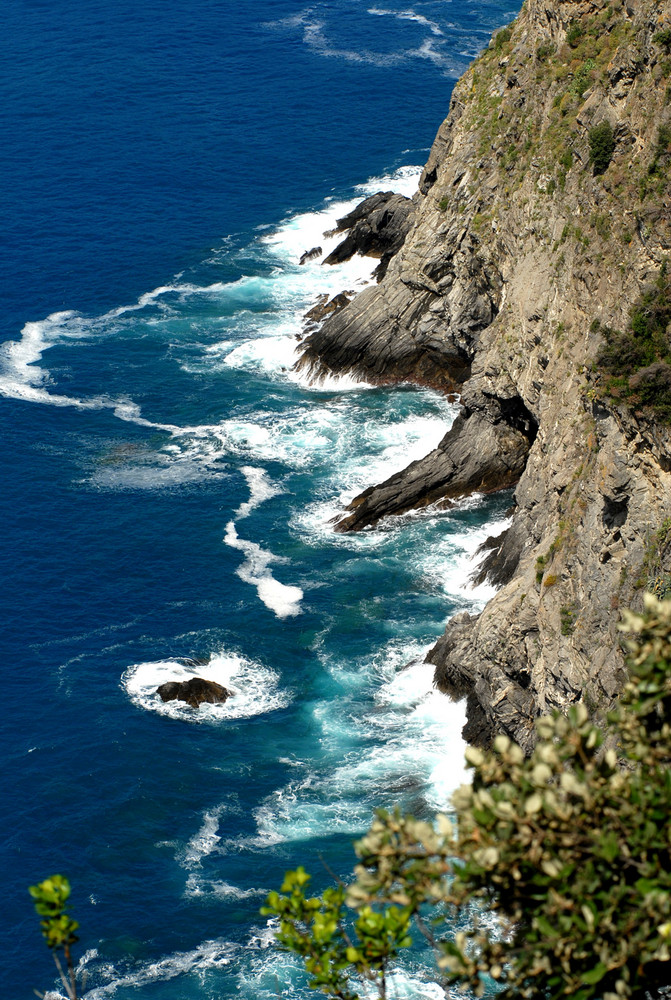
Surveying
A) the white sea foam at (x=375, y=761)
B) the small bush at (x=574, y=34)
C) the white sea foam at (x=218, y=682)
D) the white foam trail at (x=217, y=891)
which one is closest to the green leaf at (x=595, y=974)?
the white foam trail at (x=217, y=891)

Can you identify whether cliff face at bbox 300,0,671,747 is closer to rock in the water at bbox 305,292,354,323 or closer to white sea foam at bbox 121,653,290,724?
rock in the water at bbox 305,292,354,323

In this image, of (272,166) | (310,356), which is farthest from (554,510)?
(272,166)

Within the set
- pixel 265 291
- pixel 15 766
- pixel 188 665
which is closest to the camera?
pixel 15 766

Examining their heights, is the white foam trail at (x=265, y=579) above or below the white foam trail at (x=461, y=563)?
below

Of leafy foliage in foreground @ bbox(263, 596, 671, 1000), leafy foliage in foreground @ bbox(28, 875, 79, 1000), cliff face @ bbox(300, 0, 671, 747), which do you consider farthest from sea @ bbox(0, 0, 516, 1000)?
leafy foliage in foreground @ bbox(263, 596, 671, 1000)

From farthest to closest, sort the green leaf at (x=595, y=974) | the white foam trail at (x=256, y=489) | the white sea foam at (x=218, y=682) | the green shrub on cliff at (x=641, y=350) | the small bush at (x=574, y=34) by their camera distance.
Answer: the white foam trail at (x=256, y=489) → the small bush at (x=574, y=34) → the white sea foam at (x=218, y=682) → the green shrub on cliff at (x=641, y=350) → the green leaf at (x=595, y=974)

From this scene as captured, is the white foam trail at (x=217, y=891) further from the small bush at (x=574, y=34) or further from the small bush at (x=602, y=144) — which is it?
the small bush at (x=574, y=34)

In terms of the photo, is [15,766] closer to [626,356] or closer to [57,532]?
[57,532]
